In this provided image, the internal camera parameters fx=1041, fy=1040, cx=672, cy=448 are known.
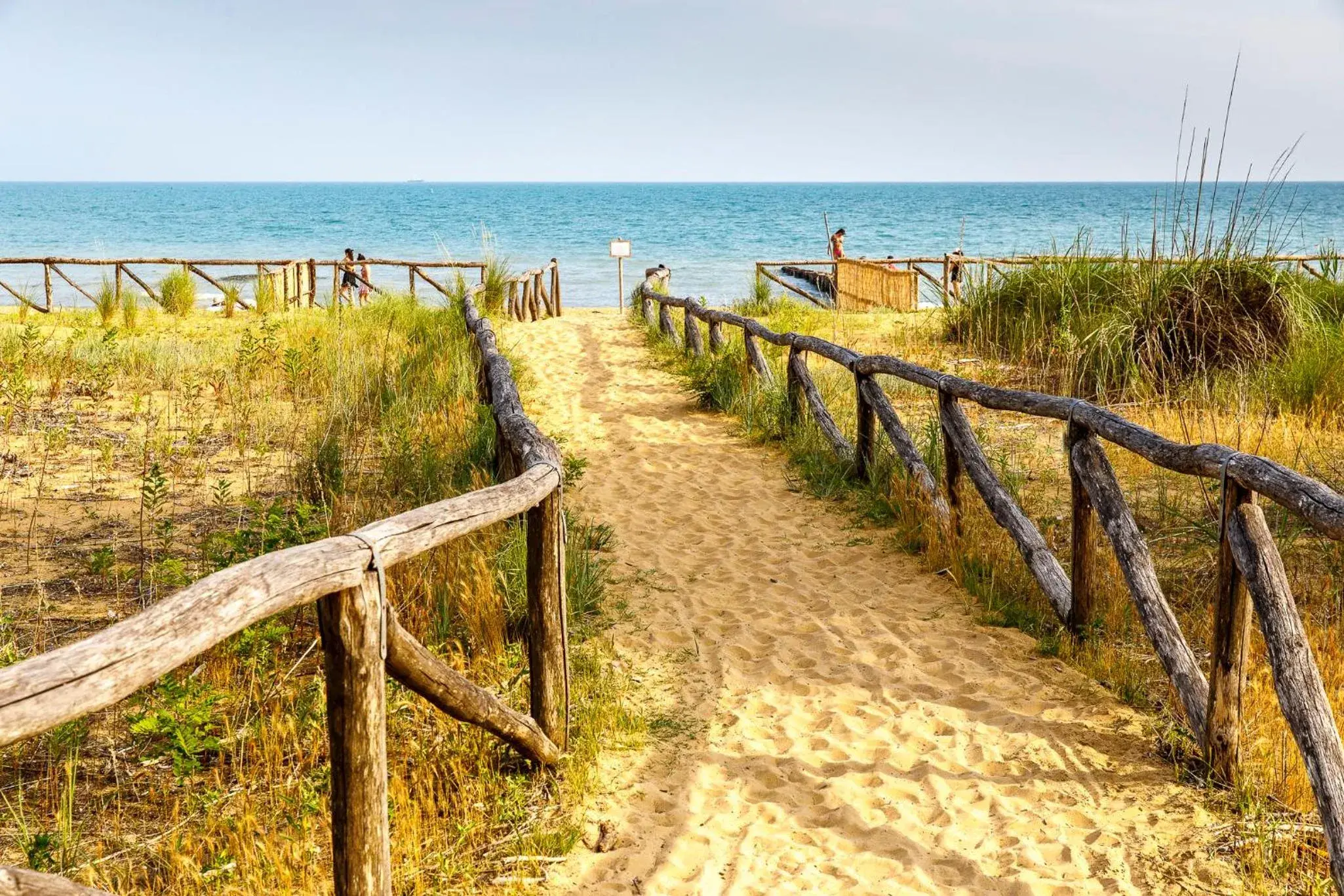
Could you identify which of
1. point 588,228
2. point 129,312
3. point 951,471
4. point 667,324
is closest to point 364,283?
point 129,312

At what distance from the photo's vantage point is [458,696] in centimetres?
303

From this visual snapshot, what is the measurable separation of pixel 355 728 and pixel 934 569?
3935 mm

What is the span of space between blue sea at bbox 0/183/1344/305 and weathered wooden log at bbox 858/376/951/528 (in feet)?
13.9

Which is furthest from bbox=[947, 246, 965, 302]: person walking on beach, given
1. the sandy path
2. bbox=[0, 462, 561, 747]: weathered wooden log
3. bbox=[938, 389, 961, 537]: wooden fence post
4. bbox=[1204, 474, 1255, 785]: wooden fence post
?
bbox=[0, 462, 561, 747]: weathered wooden log

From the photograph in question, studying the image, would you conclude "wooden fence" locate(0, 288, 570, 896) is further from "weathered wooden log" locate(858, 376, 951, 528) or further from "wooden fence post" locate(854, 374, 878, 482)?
"wooden fence post" locate(854, 374, 878, 482)

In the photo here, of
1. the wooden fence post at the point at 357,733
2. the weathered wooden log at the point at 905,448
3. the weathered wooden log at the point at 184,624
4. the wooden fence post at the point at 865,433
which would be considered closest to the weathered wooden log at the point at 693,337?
the wooden fence post at the point at 865,433

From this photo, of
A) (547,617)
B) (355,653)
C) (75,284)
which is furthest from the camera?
(75,284)

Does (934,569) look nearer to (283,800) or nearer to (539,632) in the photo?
(539,632)

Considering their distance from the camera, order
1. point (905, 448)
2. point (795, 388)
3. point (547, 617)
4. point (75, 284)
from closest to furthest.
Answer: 1. point (547, 617)
2. point (905, 448)
3. point (795, 388)
4. point (75, 284)

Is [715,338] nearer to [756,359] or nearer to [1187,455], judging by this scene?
[756,359]

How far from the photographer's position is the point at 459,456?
6.54 m

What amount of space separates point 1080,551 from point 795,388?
4.17m

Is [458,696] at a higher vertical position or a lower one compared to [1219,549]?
lower

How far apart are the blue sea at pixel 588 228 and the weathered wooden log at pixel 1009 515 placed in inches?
199
